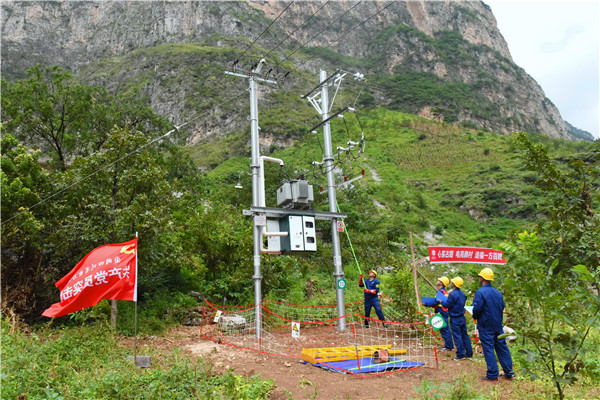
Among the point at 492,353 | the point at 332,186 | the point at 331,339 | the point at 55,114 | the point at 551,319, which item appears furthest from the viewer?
the point at 55,114

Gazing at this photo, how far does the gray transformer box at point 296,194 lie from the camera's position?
10406 mm

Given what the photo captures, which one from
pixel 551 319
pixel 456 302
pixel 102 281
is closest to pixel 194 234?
pixel 102 281

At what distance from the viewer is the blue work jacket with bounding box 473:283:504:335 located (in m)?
6.37

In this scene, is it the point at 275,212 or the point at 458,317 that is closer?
the point at 458,317

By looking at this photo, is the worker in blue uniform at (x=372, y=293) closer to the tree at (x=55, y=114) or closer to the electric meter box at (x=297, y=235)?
the electric meter box at (x=297, y=235)

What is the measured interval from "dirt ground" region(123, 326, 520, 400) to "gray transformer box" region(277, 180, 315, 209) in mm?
3749

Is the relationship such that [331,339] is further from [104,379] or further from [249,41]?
[249,41]

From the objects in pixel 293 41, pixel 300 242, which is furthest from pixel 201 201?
pixel 293 41

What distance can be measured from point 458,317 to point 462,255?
2.84 m

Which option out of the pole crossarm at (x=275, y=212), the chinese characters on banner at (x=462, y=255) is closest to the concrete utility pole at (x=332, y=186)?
the pole crossarm at (x=275, y=212)

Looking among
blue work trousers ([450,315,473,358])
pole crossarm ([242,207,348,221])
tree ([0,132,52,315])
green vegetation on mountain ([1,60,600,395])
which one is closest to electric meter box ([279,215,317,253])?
pole crossarm ([242,207,348,221])

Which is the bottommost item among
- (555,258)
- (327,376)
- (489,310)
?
(327,376)

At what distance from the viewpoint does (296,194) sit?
10.4m

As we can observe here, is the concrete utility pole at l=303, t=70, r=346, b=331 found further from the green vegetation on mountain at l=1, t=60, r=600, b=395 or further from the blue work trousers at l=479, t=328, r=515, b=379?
the blue work trousers at l=479, t=328, r=515, b=379
